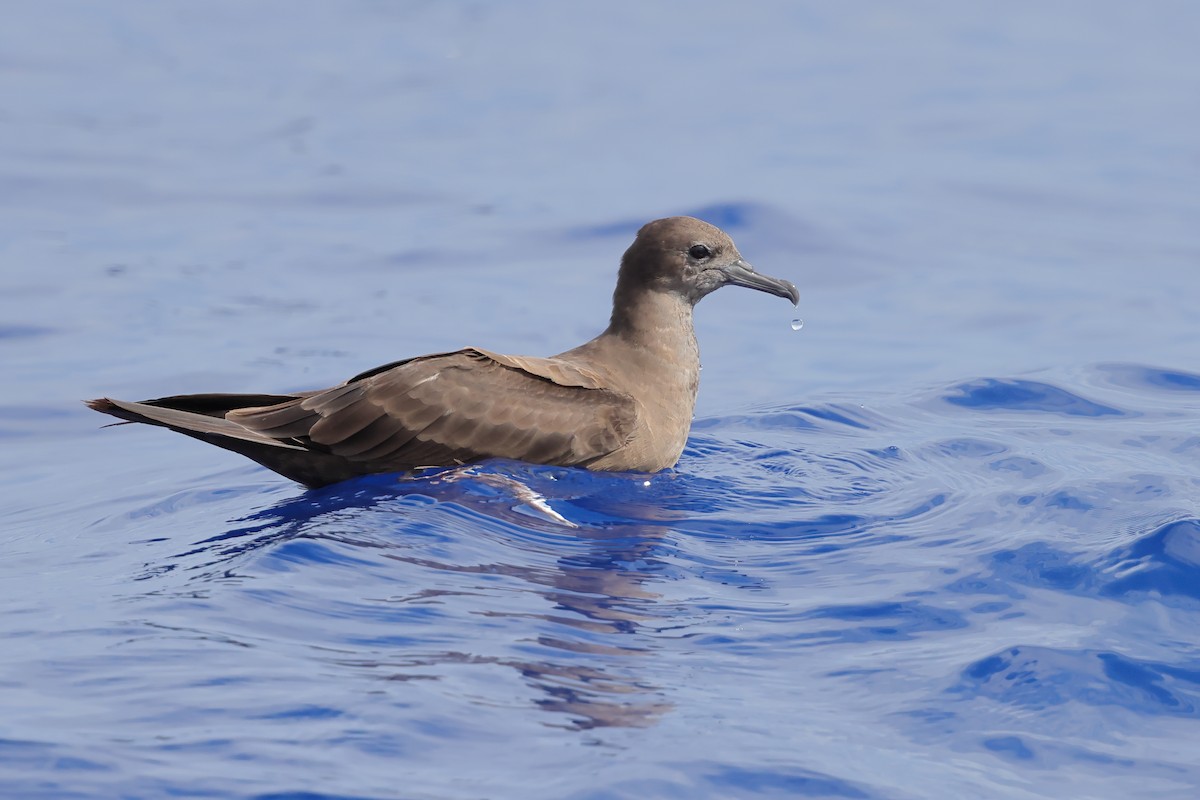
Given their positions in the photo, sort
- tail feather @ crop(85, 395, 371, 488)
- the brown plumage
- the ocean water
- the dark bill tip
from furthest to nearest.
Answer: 1. the dark bill tip
2. the brown plumage
3. tail feather @ crop(85, 395, 371, 488)
4. the ocean water

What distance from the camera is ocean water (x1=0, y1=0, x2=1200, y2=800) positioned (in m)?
5.31

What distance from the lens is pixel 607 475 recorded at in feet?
25.1

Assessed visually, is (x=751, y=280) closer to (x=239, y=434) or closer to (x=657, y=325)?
(x=657, y=325)

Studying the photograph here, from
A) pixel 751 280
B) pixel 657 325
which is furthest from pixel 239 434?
pixel 751 280

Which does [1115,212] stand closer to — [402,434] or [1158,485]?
[1158,485]

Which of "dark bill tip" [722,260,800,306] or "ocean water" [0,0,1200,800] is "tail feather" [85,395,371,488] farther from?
"dark bill tip" [722,260,800,306]

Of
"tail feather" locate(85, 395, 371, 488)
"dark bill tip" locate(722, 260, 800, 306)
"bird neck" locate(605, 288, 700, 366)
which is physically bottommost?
"tail feather" locate(85, 395, 371, 488)

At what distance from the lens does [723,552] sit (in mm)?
7043

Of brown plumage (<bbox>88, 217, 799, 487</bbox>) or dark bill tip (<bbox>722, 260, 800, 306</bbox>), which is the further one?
dark bill tip (<bbox>722, 260, 800, 306</bbox>)

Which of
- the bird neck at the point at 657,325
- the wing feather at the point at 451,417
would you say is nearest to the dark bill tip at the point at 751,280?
the bird neck at the point at 657,325

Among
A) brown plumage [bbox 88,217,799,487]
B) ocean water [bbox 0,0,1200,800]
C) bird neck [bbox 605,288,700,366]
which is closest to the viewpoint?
ocean water [bbox 0,0,1200,800]

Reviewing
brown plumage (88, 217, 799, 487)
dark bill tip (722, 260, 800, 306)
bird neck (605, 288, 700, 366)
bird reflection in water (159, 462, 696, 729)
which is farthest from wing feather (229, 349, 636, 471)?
dark bill tip (722, 260, 800, 306)

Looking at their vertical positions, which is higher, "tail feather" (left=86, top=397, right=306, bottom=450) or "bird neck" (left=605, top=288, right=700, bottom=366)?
"bird neck" (left=605, top=288, right=700, bottom=366)

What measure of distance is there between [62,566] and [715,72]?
12923 millimetres
